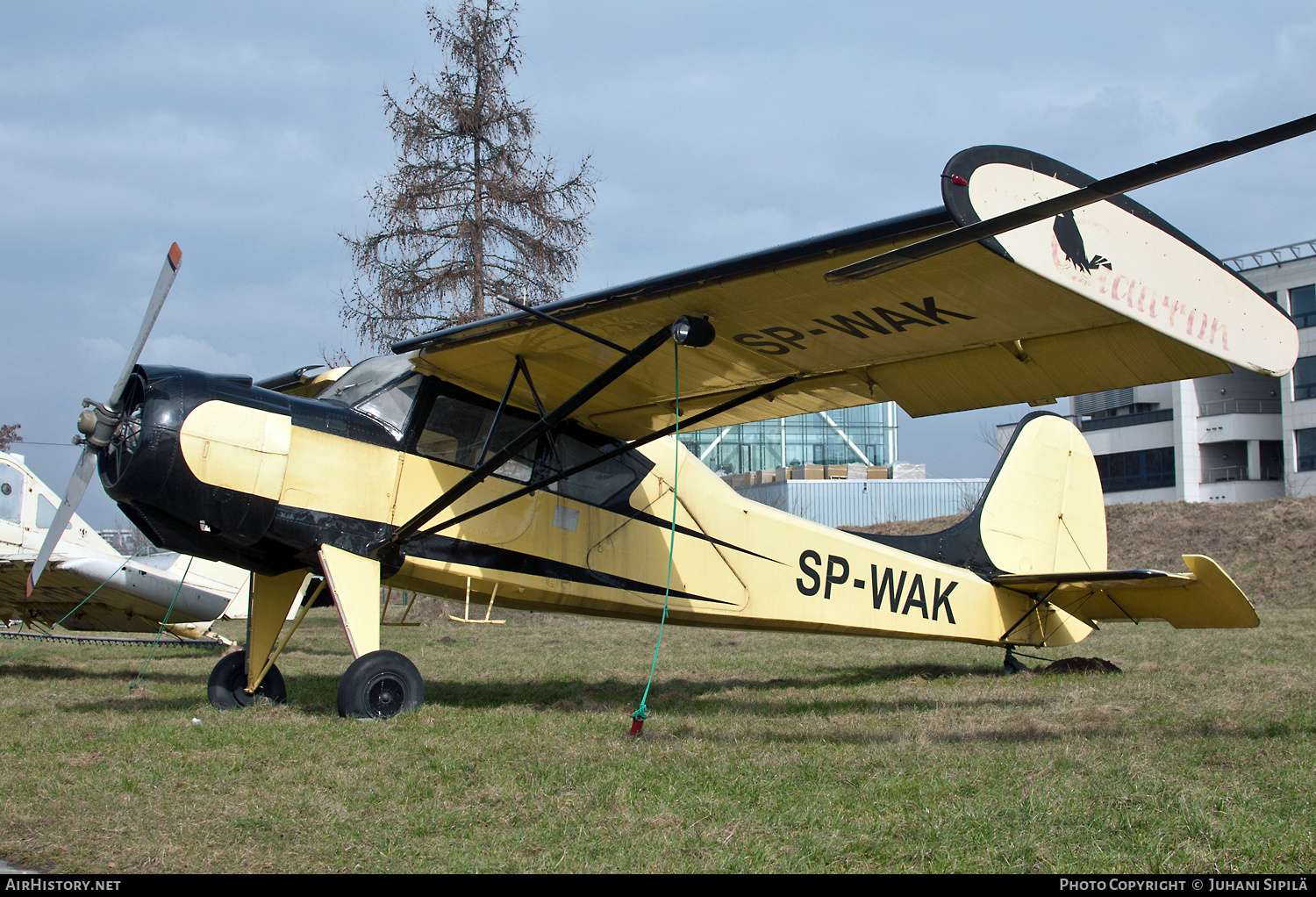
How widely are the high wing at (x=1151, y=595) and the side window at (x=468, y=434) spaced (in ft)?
16.7

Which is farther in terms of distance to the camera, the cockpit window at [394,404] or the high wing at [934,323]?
the cockpit window at [394,404]

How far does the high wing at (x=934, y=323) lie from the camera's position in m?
4.54

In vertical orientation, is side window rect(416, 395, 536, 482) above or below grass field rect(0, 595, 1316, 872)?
above

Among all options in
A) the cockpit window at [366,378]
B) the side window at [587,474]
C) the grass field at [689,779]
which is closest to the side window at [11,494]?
the grass field at [689,779]

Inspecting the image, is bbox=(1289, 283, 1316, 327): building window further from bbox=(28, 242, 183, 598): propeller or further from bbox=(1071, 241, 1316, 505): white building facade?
bbox=(28, 242, 183, 598): propeller

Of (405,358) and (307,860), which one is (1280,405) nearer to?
(405,358)

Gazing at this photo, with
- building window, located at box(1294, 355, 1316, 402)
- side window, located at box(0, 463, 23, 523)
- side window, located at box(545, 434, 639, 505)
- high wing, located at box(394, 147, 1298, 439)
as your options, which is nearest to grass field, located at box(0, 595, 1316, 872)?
side window, located at box(545, 434, 639, 505)

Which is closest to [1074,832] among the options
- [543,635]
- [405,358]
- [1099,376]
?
[1099,376]

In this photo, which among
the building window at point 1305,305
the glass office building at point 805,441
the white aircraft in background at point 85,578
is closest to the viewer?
the white aircraft in background at point 85,578

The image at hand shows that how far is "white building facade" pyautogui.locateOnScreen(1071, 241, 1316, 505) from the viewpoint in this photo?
130ft

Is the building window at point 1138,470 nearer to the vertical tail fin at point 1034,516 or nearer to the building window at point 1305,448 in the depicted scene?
the building window at point 1305,448

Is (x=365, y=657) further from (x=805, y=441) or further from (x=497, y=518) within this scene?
(x=805, y=441)

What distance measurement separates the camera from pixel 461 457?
288 inches

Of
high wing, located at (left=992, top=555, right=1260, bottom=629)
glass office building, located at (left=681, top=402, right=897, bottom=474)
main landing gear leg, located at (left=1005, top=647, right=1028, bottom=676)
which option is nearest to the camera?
high wing, located at (left=992, top=555, right=1260, bottom=629)
